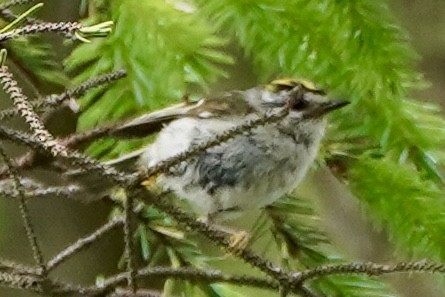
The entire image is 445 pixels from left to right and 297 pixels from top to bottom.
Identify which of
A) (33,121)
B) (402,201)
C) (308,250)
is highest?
(33,121)

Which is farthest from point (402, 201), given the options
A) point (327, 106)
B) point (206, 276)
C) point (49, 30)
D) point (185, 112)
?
point (49, 30)

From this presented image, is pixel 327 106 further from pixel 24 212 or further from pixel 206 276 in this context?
pixel 24 212

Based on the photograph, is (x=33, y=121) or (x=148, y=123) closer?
(x=33, y=121)

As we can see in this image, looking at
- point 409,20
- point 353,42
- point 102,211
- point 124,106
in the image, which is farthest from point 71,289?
point 409,20

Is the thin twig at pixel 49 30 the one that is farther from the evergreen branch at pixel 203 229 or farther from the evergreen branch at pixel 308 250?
the evergreen branch at pixel 308 250

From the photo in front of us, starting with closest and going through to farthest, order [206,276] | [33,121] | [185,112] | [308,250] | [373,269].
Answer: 1. [33,121]
2. [373,269]
3. [206,276]
4. [308,250]
5. [185,112]

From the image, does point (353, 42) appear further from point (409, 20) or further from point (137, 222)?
point (409, 20)

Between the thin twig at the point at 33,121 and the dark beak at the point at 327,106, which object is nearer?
the thin twig at the point at 33,121

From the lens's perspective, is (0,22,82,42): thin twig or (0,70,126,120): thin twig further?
(0,70,126,120): thin twig

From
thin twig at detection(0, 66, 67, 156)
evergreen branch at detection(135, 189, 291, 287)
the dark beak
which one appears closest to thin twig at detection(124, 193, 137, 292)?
evergreen branch at detection(135, 189, 291, 287)

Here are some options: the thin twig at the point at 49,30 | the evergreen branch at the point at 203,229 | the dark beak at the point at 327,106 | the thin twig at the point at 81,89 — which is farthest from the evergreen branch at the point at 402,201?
the thin twig at the point at 49,30

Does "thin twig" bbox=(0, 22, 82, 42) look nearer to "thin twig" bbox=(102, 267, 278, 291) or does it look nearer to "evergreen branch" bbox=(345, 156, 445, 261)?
"thin twig" bbox=(102, 267, 278, 291)
